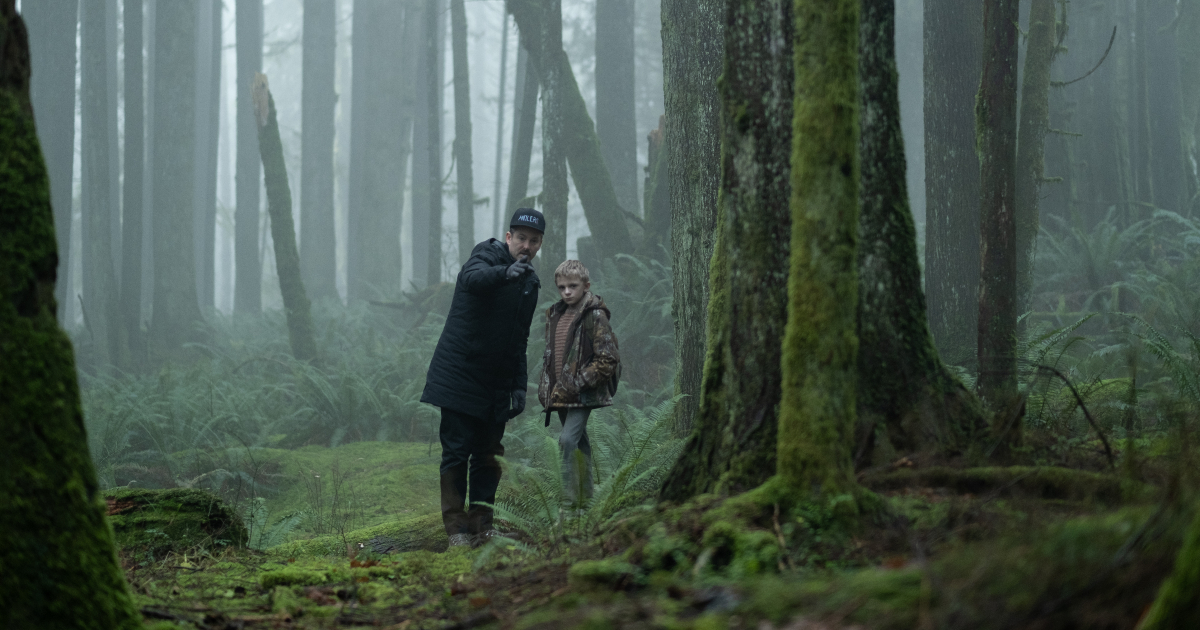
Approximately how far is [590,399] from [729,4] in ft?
10.6

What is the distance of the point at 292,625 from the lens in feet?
10.8

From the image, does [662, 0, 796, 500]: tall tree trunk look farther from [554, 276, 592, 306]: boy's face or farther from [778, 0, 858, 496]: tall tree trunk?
[554, 276, 592, 306]: boy's face

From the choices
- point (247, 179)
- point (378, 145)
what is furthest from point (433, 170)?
point (247, 179)

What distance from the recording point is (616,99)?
18703 mm

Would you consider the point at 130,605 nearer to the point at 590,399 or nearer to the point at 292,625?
the point at 292,625

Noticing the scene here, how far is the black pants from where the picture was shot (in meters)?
5.90

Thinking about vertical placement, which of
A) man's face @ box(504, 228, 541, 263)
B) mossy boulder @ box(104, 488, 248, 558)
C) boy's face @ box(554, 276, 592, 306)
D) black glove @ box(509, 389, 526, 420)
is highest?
man's face @ box(504, 228, 541, 263)

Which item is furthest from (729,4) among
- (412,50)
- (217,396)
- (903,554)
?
(412,50)

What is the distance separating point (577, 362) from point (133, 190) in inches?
591

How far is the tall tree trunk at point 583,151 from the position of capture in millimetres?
13938

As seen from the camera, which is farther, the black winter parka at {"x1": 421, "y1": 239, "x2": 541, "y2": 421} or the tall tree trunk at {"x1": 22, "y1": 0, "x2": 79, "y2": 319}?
the tall tree trunk at {"x1": 22, "y1": 0, "x2": 79, "y2": 319}

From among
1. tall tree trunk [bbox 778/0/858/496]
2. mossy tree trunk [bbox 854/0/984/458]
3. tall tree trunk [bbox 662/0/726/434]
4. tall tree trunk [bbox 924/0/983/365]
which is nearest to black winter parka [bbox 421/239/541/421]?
tall tree trunk [bbox 662/0/726/434]

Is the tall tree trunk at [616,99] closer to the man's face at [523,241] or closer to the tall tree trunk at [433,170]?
the tall tree trunk at [433,170]

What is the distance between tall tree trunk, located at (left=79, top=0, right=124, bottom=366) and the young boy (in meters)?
13.5
